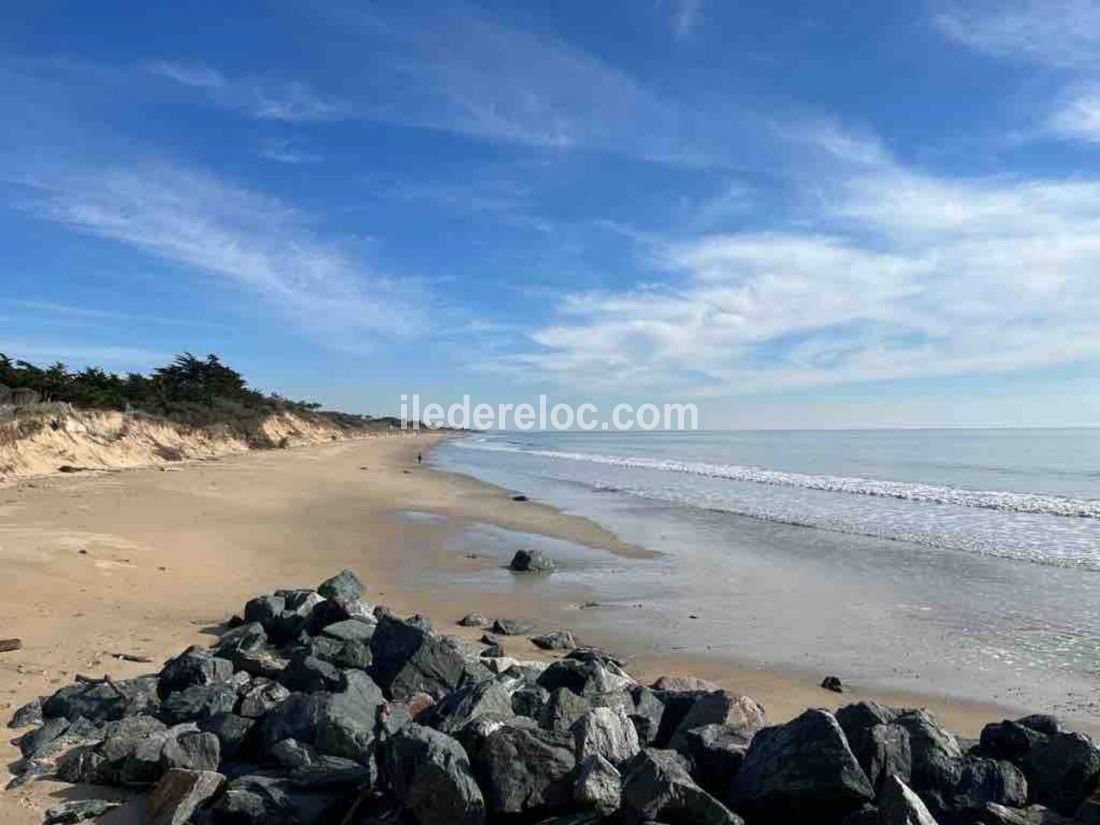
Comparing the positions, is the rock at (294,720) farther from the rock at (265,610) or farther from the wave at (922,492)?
the wave at (922,492)

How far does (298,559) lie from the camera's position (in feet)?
44.3

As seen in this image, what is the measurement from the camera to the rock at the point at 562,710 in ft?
15.3

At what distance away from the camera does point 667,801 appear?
11.9 feet

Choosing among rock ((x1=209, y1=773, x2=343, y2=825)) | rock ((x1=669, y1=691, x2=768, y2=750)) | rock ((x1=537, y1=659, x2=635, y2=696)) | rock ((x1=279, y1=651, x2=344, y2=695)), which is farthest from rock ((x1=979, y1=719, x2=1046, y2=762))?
rock ((x1=279, y1=651, x2=344, y2=695))

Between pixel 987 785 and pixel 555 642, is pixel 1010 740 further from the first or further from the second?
pixel 555 642

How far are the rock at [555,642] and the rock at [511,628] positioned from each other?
34 cm

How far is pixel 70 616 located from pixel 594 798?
689cm

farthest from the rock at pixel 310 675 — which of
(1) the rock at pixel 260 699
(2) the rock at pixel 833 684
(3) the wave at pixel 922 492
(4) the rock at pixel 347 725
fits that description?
(3) the wave at pixel 922 492

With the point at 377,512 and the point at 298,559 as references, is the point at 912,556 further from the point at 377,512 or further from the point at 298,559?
the point at 377,512

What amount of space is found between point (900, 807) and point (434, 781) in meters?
2.03

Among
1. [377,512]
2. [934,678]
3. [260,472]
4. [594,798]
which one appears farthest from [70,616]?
[260,472]

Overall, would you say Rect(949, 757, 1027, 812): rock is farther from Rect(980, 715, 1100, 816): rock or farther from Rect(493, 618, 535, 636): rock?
Rect(493, 618, 535, 636): rock

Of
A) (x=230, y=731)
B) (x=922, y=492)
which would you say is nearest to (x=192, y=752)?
(x=230, y=731)

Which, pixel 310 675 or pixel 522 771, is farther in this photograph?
pixel 310 675
